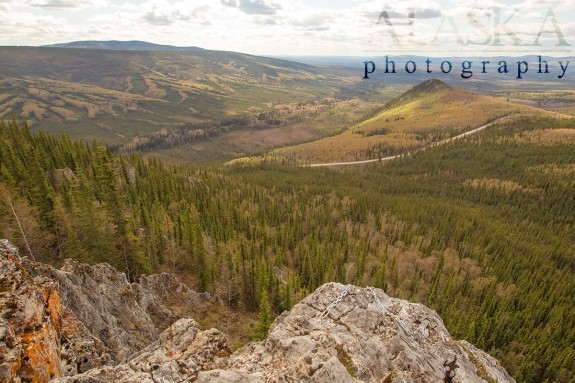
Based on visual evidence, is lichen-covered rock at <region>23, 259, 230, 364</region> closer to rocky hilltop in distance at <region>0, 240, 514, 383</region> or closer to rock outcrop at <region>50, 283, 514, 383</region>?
rocky hilltop in distance at <region>0, 240, 514, 383</region>

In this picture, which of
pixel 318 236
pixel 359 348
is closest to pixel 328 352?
pixel 359 348

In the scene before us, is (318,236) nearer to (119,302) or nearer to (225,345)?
(119,302)

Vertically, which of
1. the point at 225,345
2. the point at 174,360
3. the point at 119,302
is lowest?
the point at 119,302

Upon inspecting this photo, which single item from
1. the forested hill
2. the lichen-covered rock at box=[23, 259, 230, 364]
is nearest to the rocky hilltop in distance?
the lichen-covered rock at box=[23, 259, 230, 364]

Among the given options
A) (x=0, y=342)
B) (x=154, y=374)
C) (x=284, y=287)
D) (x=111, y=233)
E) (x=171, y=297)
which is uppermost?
(x=0, y=342)

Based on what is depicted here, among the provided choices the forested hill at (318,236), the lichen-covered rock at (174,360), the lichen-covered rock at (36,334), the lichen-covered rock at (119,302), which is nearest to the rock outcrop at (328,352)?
the lichen-covered rock at (174,360)

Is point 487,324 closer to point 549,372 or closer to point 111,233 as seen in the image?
point 549,372

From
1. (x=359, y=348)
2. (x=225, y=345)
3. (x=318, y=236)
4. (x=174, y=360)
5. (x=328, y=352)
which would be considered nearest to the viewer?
(x=174, y=360)

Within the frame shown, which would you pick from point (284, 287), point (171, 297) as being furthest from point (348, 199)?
point (171, 297)
